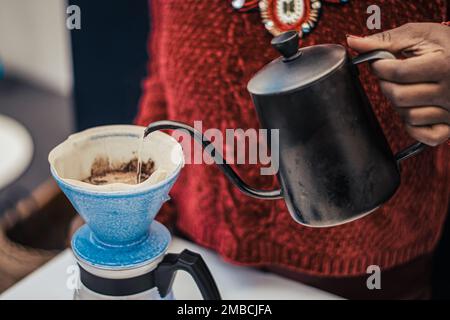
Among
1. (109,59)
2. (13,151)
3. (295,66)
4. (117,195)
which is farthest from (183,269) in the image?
(13,151)

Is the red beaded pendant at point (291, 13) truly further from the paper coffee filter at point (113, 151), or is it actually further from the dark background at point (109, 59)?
the dark background at point (109, 59)

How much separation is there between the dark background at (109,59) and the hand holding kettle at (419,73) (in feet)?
2.14

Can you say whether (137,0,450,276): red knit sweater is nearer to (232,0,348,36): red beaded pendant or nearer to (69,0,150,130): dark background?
(232,0,348,36): red beaded pendant

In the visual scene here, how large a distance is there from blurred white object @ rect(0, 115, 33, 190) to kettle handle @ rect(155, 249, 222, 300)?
104cm

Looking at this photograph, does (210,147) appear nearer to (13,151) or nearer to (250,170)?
(250,170)

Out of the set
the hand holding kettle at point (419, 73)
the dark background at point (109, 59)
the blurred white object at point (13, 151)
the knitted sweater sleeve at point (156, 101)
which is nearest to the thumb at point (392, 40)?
the hand holding kettle at point (419, 73)

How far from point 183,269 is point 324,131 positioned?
199 millimetres

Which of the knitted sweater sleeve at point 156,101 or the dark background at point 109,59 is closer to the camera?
the knitted sweater sleeve at point 156,101

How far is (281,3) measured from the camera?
1.86 feet

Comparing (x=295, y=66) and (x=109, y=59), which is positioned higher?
(x=295, y=66)

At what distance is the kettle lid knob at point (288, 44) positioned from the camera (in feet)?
1.57

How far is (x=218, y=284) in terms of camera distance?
29.5 inches

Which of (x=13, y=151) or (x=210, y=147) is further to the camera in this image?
(x=13, y=151)

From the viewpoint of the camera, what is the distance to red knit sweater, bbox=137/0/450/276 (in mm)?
610
